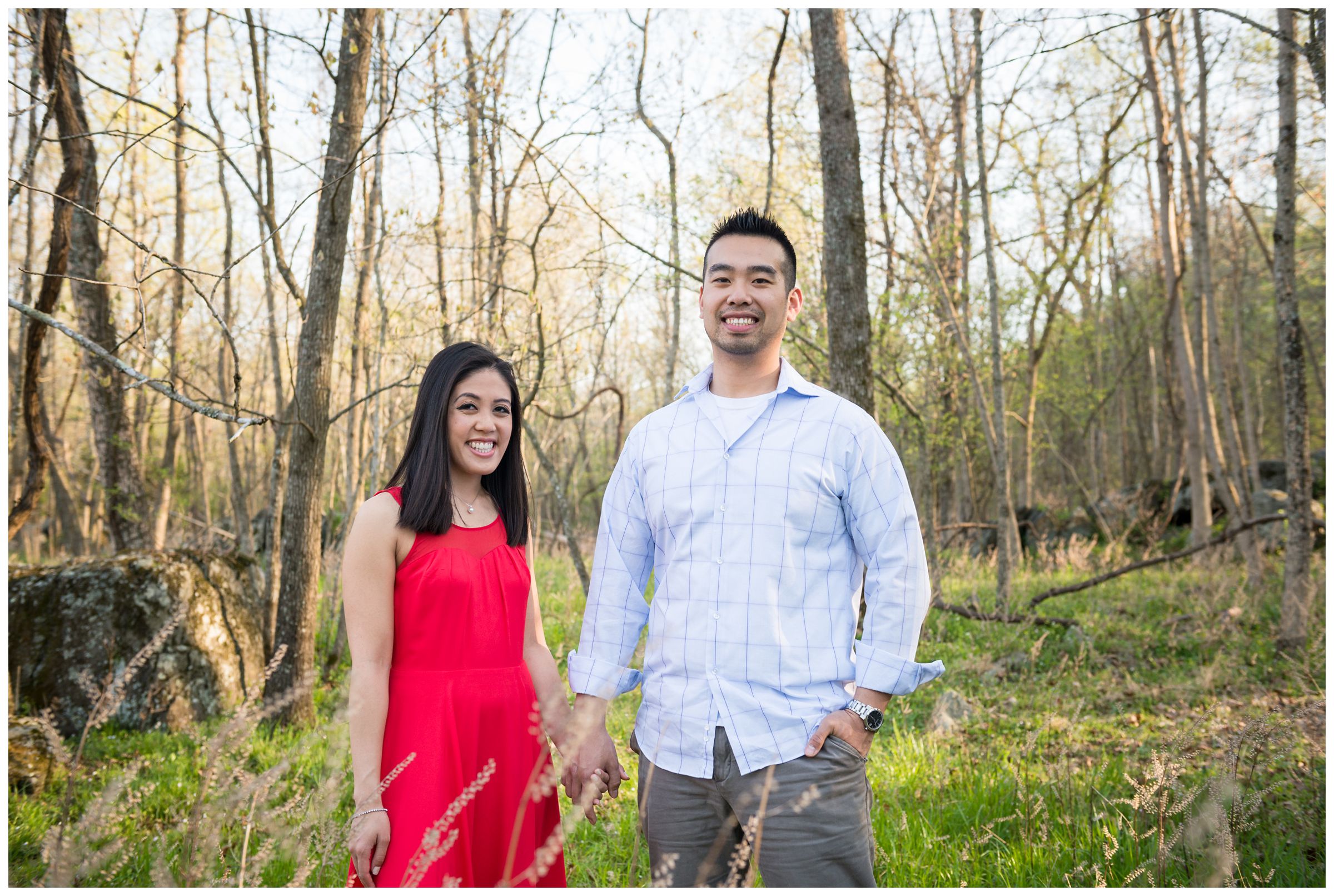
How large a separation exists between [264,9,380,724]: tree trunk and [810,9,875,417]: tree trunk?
285cm

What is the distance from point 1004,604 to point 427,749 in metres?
7.13

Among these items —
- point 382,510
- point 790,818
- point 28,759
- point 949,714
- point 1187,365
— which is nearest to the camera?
point 790,818

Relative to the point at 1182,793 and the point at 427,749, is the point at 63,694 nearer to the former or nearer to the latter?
the point at 427,749

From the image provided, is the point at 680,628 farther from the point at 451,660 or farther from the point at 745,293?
the point at 745,293

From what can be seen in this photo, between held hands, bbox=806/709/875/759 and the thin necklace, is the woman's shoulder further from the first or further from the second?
held hands, bbox=806/709/875/759

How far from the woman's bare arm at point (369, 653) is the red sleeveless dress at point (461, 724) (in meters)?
0.05

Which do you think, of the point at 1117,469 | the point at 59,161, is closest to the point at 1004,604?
the point at 59,161

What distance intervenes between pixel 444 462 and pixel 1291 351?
217 inches

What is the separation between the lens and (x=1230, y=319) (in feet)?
63.6

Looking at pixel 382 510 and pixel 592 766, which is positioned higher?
pixel 382 510

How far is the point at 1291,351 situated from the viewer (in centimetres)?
531

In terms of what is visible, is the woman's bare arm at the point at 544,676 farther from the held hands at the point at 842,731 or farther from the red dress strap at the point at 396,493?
the held hands at the point at 842,731

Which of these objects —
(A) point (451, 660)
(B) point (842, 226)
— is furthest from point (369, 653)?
(B) point (842, 226)

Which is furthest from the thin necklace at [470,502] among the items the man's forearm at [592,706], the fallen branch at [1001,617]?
the fallen branch at [1001,617]
